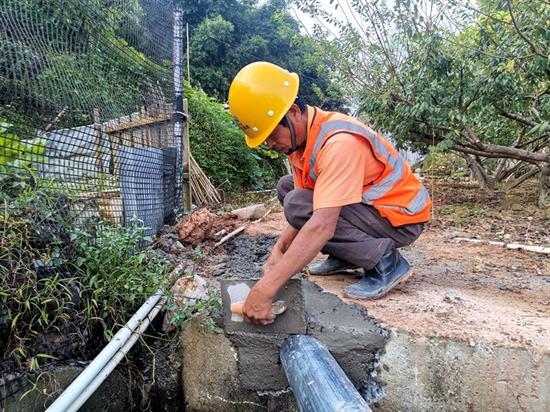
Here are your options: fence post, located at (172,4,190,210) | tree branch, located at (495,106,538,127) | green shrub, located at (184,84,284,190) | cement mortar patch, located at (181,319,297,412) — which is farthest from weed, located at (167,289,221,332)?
green shrub, located at (184,84,284,190)

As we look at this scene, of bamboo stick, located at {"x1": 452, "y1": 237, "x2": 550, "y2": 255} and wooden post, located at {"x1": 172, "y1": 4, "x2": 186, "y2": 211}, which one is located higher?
wooden post, located at {"x1": 172, "y1": 4, "x2": 186, "y2": 211}

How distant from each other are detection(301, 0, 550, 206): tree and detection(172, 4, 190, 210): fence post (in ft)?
6.40

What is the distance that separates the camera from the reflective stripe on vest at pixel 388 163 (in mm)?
1801

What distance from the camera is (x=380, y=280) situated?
76.7 inches

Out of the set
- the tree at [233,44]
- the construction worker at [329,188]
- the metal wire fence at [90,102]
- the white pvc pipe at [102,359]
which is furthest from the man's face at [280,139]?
the tree at [233,44]

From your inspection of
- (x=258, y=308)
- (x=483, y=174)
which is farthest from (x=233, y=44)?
(x=258, y=308)

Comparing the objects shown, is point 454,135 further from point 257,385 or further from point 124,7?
→ point 257,385

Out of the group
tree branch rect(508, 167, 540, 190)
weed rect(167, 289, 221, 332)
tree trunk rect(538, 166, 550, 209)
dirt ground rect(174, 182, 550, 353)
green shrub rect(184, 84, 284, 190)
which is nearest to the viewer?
dirt ground rect(174, 182, 550, 353)

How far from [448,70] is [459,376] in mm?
3682

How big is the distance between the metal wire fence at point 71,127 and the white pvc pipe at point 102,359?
286 mm

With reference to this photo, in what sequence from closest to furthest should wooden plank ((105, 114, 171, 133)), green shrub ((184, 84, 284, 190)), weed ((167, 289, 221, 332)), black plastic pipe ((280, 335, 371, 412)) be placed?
black plastic pipe ((280, 335, 371, 412))
weed ((167, 289, 221, 332))
wooden plank ((105, 114, 171, 133))
green shrub ((184, 84, 284, 190))

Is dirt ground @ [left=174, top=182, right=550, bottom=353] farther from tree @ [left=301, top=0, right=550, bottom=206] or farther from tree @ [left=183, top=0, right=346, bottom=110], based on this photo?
tree @ [left=183, top=0, right=346, bottom=110]

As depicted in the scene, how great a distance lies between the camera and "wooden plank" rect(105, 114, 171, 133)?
2660 mm

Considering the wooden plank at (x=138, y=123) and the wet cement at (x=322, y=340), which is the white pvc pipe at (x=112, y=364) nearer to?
the wet cement at (x=322, y=340)
